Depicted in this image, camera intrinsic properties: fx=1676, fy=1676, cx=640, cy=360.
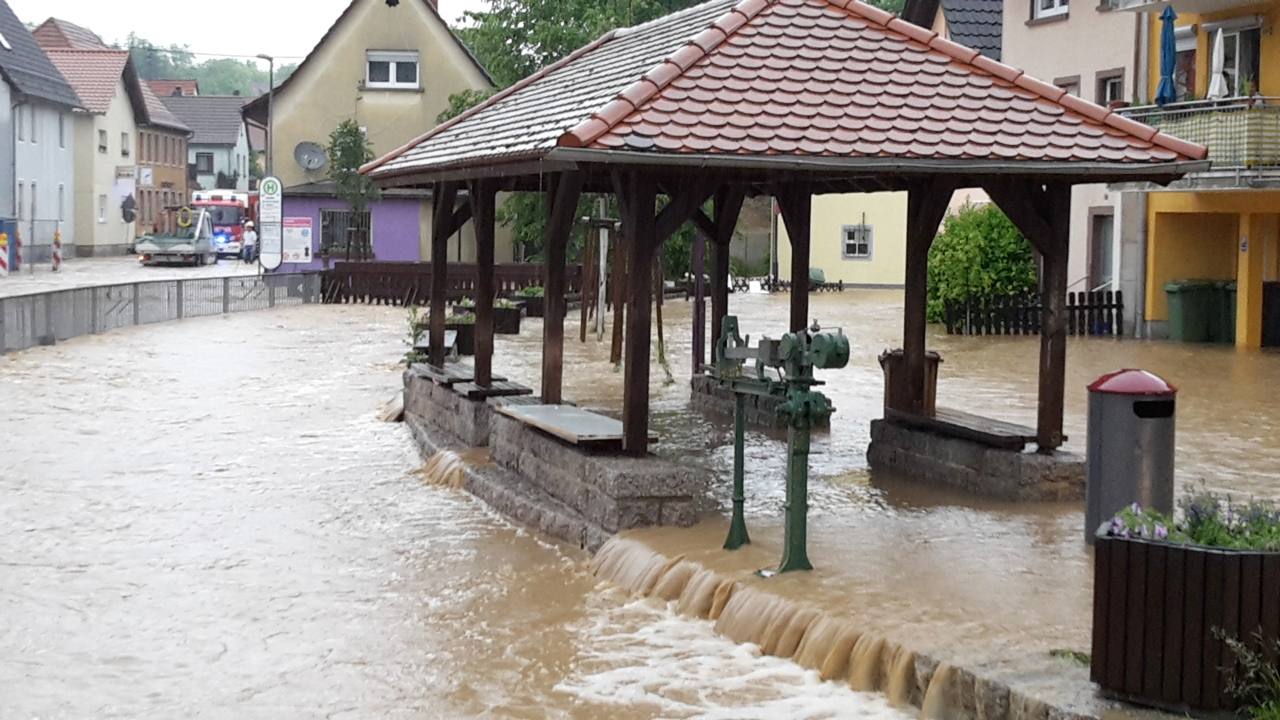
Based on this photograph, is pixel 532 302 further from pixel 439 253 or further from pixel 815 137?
pixel 815 137

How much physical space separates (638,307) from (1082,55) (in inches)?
952

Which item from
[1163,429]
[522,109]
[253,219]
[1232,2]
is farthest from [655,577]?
[253,219]

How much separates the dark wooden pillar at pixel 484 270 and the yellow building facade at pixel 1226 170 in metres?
15.0

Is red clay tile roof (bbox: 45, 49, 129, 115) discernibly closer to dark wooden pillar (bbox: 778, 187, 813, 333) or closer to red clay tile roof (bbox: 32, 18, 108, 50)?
red clay tile roof (bbox: 32, 18, 108, 50)

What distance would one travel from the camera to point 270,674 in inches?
348

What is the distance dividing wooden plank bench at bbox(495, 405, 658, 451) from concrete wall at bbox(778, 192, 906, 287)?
38.9 meters

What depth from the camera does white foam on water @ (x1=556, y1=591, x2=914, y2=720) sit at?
7918 mm

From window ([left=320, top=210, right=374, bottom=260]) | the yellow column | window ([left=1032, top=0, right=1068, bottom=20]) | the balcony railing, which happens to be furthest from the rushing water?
window ([left=320, top=210, right=374, bottom=260])

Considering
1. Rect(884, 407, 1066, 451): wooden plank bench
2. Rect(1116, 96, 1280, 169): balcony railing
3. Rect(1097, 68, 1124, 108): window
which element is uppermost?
Rect(1097, 68, 1124, 108): window

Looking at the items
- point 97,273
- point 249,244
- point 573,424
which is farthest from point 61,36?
point 573,424

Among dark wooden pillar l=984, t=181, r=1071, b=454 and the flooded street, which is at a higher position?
dark wooden pillar l=984, t=181, r=1071, b=454

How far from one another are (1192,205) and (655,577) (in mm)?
21695

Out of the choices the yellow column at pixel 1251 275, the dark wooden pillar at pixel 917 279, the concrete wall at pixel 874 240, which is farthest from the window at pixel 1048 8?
the dark wooden pillar at pixel 917 279

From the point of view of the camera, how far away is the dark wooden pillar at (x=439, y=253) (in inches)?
679
